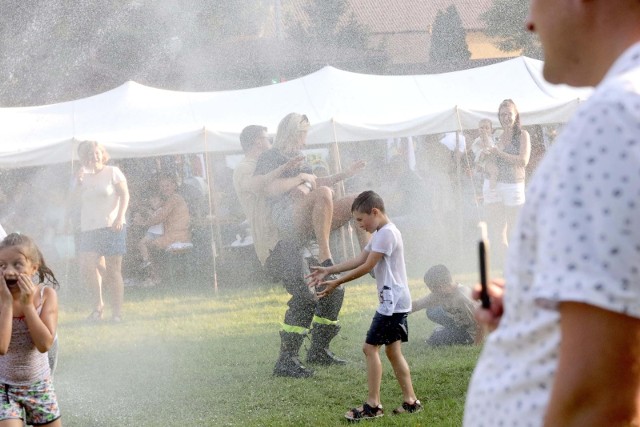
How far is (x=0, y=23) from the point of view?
14586 mm

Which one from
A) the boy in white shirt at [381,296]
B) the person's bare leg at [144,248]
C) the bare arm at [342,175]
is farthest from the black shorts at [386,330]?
the person's bare leg at [144,248]

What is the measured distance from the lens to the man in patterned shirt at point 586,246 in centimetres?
99

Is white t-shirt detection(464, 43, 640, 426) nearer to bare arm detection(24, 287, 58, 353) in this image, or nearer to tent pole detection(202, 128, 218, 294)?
bare arm detection(24, 287, 58, 353)

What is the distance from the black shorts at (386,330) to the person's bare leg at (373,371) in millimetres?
42

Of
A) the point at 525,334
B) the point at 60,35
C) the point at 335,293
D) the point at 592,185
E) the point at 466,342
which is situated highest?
the point at 60,35

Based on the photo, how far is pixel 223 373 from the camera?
615 centimetres

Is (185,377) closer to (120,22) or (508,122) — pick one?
(508,122)

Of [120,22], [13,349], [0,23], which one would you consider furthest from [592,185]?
[120,22]

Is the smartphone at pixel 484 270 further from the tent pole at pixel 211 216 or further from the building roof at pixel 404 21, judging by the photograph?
the building roof at pixel 404 21

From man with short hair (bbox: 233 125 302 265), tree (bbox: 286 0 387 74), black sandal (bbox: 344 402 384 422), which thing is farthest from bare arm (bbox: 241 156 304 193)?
tree (bbox: 286 0 387 74)

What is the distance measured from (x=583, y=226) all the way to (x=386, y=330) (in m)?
3.96

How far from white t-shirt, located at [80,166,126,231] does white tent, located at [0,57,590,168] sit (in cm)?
132

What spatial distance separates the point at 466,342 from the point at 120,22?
12256 millimetres

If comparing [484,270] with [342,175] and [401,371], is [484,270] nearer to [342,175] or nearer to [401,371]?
[401,371]
